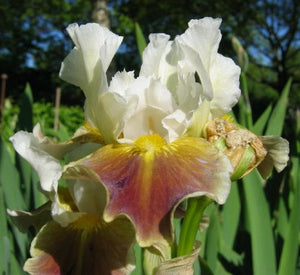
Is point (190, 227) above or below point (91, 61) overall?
below

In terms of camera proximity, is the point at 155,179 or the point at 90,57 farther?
the point at 90,57

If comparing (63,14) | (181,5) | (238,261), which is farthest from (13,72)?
(238,261)

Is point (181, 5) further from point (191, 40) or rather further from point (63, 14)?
point (191, 40)

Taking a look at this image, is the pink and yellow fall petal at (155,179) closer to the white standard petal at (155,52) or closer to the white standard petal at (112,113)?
the white standard petal at (112,113)

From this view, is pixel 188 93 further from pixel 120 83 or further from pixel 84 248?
pixel 84 248

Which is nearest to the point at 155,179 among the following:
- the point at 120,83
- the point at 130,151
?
the point at 130,151

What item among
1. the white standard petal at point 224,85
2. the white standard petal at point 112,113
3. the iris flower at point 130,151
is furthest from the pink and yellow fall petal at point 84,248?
the white standard petal at point 224,85

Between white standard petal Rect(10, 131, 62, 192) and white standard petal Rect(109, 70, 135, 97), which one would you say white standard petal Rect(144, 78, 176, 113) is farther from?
white standard petal Rect(10, 131, 62, 192)
